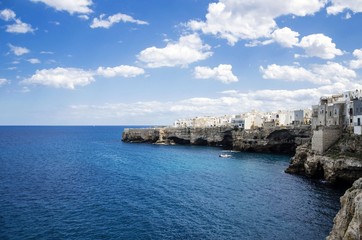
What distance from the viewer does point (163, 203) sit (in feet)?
155

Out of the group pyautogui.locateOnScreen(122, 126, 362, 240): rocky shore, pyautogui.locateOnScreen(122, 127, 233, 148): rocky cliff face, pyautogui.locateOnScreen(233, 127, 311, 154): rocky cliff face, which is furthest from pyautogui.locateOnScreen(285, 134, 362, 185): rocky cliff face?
pyautogui.locateOnScreen(122, 127, 233, 148): rocky cliff face

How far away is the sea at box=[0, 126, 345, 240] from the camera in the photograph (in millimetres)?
35938

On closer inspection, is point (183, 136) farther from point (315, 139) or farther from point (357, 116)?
point (357, 116)

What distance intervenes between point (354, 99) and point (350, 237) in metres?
55.1

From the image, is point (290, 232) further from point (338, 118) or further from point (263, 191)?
point (338, 118)

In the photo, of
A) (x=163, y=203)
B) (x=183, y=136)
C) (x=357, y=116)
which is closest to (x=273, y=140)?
(x=183, y=136)

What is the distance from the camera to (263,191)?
178 feet

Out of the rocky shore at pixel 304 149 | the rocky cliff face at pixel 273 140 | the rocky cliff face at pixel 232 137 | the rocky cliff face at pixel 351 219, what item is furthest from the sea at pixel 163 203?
the rocky cliff face at pixel 232 137

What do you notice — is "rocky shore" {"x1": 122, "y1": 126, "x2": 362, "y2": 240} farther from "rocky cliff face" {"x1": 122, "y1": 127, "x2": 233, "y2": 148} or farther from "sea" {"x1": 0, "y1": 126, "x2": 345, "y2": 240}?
"sea" {"x1": 0, "y1": 126, "x2": 345, "y2": 240}

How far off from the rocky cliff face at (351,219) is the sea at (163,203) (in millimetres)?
13672

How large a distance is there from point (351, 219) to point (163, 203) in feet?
100.0

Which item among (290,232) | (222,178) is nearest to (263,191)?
(222,178)

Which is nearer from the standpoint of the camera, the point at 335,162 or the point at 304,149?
the point at 335,162

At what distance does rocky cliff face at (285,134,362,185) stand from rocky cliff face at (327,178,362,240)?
34075mm
